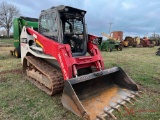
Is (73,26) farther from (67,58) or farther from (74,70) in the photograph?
(74,70)

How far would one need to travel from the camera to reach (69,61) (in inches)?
145

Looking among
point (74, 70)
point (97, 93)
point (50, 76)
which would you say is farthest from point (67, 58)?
point (97, 93)

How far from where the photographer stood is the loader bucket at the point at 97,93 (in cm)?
311

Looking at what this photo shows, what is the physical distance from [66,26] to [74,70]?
59.0 inches

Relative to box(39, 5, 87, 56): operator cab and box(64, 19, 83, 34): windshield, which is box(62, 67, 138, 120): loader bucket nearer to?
box(39, 5, 87, 56): operator cab

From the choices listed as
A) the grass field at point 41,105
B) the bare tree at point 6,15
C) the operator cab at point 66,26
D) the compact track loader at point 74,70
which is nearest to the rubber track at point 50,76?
the compact track loader at point 74,70

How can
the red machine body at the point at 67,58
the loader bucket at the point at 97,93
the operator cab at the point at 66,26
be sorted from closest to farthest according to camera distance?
the loader bucket at the point at 97,93, the red machine body at the point at 67,58, the operator cab at the point at 66,26

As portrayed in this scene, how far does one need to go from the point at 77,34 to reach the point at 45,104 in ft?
7.25

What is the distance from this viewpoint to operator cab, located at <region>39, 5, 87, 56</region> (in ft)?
13.6

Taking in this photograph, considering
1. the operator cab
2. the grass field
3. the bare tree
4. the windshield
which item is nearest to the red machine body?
the operator cab

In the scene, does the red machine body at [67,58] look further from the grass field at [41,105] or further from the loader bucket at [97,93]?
the grass field at [41,105]

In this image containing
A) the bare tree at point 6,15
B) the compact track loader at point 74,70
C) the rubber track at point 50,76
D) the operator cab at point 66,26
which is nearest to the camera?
the compact track loader at point 74,70

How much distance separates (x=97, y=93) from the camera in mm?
3973

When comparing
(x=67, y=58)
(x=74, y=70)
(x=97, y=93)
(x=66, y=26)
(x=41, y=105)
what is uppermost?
(x=66, y=26)
